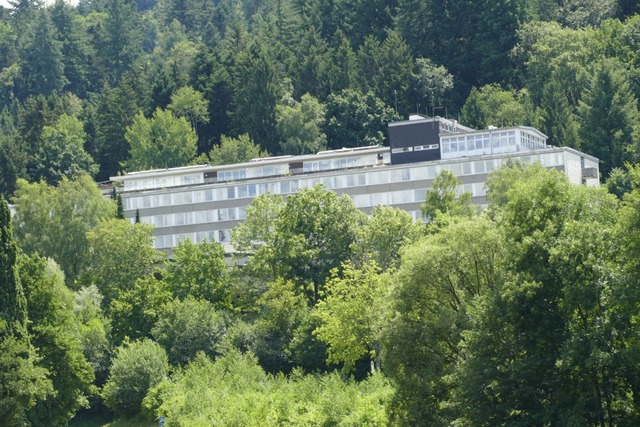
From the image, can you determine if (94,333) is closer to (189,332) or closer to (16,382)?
(189,332)

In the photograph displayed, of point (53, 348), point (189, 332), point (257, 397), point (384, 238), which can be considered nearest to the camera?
point (257, 397)

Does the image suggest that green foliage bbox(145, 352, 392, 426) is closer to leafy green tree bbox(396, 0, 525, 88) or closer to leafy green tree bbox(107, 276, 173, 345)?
leafy green tree bbox(107, 276, 173, 345)

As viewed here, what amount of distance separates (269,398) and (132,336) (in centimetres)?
2785

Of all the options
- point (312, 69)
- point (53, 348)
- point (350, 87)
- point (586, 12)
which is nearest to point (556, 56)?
point (586, 12)

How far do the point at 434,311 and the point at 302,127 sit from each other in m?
91.5

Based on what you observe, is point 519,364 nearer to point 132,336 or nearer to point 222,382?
point 222,382

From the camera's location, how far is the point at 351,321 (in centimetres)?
10031

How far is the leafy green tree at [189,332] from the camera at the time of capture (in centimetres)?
11181

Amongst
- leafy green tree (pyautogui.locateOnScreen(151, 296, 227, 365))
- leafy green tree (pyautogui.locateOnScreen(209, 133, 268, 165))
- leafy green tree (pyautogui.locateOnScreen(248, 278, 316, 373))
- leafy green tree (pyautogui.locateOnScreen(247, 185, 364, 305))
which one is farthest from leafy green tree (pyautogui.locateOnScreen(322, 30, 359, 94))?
leafy green tree (pyautogui.locateOnScreen(248, 278, 316, 373))

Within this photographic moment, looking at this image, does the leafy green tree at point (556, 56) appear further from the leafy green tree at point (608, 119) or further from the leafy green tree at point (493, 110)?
the leafy green tree at point (608, 119)

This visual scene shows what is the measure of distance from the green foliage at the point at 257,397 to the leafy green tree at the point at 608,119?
52.3 metres

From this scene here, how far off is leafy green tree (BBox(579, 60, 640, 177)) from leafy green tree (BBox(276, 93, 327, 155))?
99.4ft

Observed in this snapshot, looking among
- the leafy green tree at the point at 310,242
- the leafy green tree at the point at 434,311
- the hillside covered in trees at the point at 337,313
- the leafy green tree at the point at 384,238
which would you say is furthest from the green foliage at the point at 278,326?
the leafy green tree at the point at 434,311

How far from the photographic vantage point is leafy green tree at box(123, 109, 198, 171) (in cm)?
17425
